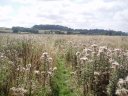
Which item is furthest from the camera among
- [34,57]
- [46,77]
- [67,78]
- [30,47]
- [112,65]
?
[30,47]

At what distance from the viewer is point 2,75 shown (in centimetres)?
1073

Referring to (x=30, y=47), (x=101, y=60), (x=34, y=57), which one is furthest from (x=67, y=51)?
(x=101, y=60)

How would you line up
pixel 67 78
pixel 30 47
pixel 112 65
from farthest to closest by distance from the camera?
1. pixel 30 47
2. pixel 67 78
3. pixel 112 65

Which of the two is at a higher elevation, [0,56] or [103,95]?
[0,56]

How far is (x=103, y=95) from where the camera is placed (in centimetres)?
1088

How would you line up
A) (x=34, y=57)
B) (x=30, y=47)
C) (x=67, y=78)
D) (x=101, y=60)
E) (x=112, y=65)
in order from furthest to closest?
(x=30, y=47), (x=34, y=57), (x=67, y=78), (x=101, y=60), (x=112, y=65)

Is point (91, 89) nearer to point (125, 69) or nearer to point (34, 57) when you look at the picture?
point (125, 69)

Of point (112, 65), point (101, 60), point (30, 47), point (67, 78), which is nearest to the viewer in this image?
point (112, 65)

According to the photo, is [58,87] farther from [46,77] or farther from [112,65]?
[112,65]

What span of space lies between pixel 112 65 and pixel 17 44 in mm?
8098

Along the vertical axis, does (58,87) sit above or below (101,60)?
below

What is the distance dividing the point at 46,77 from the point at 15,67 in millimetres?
1133

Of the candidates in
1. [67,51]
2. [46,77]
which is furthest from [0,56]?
[67,51]

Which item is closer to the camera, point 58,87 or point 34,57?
point 58,87
